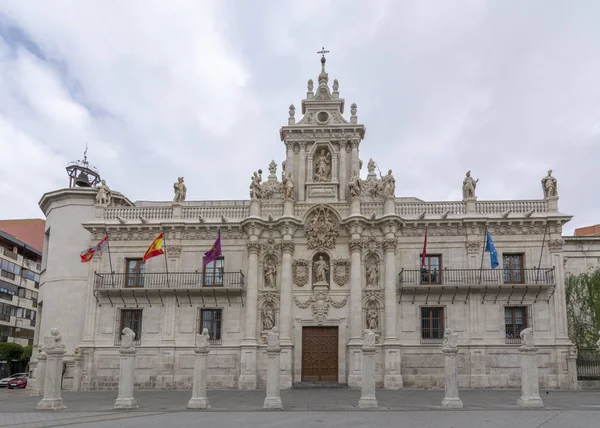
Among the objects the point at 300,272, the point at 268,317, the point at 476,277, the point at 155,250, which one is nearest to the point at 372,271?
the point at 300,272

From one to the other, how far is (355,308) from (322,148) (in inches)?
380

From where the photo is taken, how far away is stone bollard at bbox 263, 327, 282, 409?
1941cm

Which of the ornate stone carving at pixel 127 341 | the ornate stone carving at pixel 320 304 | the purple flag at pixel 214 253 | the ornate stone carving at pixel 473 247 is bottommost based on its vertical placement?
the ornate stone carving at pixel 127 341

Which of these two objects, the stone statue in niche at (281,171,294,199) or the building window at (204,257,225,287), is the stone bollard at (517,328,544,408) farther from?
the building window at (204,257,225,287)

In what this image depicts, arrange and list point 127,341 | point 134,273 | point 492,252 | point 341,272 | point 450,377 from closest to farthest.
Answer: point 450,377 → point 127,341 → point 492,252 → point 341,272 → point 134,273

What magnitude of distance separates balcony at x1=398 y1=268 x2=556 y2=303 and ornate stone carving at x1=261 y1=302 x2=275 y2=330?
6856 mm

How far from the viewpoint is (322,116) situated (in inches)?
1372

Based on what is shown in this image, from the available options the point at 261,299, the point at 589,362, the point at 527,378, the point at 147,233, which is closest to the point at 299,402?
the point at 527,378

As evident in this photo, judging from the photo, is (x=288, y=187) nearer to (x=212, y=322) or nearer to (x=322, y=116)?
(x=322, y=116)

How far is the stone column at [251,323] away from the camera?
99.1 ft

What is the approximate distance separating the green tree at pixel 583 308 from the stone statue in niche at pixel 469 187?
25.0ft

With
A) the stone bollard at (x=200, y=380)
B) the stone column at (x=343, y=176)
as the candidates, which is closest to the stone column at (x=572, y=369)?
the stone column at (x=343, y=176)

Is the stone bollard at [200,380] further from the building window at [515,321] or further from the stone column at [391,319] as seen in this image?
the building window at [515,321]
